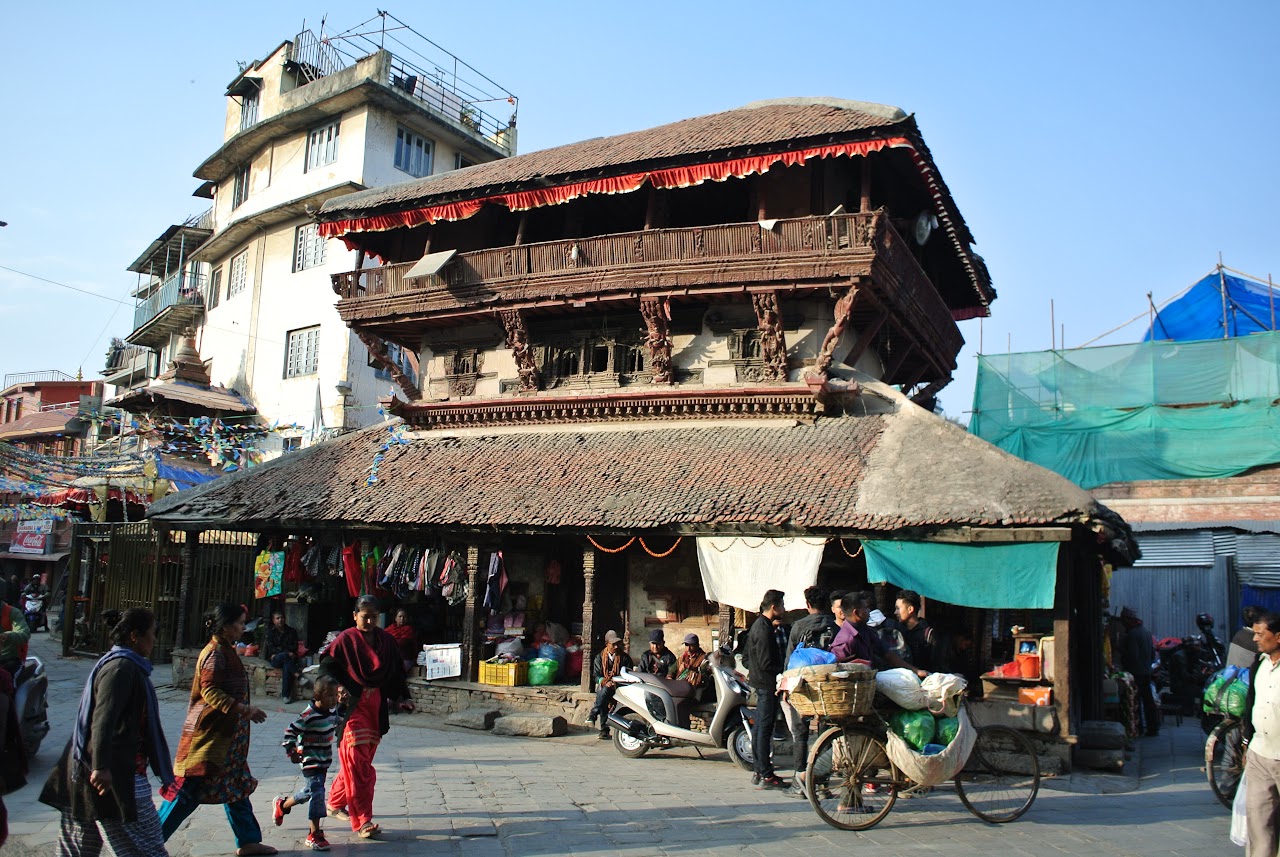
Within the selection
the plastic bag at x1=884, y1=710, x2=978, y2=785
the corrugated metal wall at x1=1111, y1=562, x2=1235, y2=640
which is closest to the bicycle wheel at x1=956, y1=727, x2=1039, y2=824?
the plastic bag at x1=884, y1=710, x2=978, y2=785

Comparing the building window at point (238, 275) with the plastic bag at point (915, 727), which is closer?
the plastic bag at point (915, 727)

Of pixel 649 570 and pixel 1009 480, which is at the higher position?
pixel 1009 480

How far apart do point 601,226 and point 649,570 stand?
7.34 m

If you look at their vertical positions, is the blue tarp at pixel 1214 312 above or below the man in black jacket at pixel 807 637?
above

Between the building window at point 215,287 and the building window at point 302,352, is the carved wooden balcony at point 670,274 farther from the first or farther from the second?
the building window at point 215,287

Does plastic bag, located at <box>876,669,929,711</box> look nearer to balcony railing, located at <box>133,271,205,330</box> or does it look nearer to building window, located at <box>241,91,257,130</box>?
building window, located at <box>241,91,257,130</box>

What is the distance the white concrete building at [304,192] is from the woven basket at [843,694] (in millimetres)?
23622

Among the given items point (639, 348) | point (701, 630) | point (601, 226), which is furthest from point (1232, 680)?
point (601, 226)

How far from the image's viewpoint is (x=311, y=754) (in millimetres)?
6973

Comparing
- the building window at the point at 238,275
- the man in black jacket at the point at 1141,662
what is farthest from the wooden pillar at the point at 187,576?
the building window at the point at 238,275

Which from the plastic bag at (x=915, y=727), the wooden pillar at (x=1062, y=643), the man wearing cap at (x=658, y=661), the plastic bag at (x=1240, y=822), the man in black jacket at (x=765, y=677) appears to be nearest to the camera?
the plastic bag at (x=1240, y=822)

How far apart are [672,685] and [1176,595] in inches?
522

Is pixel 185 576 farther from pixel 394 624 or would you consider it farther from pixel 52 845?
pixel 52 845

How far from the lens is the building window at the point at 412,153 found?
1251 inches
